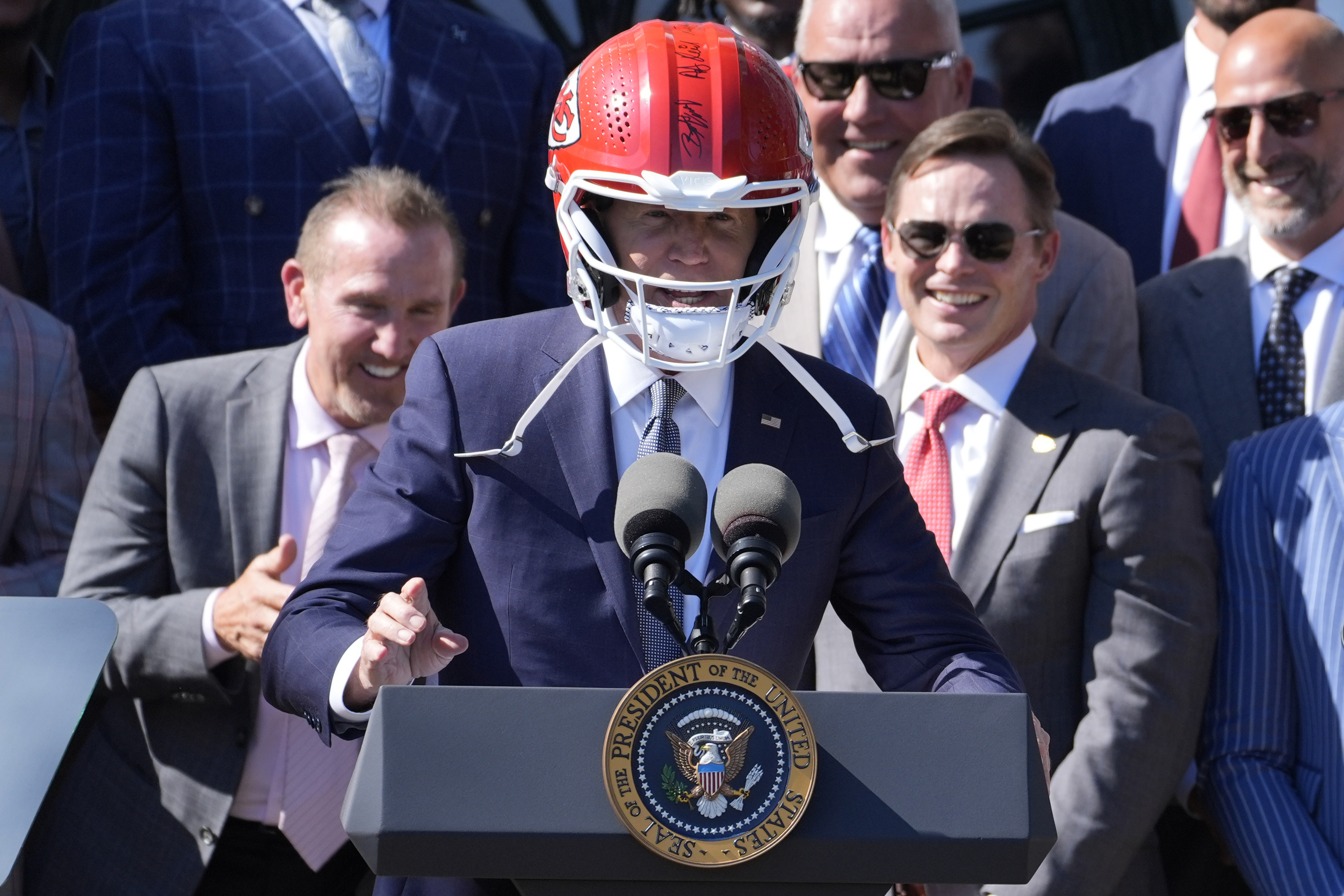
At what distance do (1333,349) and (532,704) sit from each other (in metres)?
2.65

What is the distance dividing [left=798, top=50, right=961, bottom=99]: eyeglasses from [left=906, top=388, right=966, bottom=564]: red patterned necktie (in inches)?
35.6

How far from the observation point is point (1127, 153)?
176 inches

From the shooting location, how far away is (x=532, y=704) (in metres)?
1.69

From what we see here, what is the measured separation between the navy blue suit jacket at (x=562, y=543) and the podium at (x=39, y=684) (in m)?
0.25

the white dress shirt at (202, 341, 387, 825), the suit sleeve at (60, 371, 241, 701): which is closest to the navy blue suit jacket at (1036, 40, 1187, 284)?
the white dress shirt at (202, 341, 387, 825)

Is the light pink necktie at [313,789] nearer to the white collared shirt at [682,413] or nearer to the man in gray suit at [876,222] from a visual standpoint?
the white collared shirt at [682,413]

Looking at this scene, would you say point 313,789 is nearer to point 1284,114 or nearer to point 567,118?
point 567,118

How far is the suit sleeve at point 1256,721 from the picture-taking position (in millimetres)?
3100

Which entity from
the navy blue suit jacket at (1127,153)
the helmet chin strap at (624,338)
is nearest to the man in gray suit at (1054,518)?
the navy blue suit jacket at (1127,153)

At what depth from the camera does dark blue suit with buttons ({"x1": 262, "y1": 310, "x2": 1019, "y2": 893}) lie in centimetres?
226

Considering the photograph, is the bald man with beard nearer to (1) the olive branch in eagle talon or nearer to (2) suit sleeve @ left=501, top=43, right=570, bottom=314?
(2) suit sleeve @ left=501, top=43, right=570, bottom=314

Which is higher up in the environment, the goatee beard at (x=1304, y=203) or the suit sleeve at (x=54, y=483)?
the goatee beard at (x=1304, y=203)

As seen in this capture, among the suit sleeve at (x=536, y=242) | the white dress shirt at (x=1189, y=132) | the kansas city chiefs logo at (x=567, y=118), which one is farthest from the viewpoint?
the white dress shirt at (x=1189, y=132)

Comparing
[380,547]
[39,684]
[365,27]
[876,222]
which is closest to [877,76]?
[876,222]
